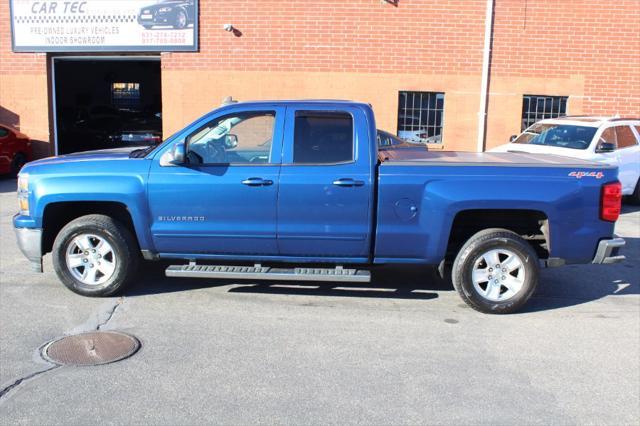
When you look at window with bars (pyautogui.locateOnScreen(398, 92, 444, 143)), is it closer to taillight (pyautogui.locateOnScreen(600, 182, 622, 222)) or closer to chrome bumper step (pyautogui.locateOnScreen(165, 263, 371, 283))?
taillight (pyautogui.locateOnScreen(600, 182, 622, 222))

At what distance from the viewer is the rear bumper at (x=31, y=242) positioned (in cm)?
604

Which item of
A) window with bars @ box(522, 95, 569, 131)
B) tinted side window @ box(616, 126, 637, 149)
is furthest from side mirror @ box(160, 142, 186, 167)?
window with bars @ box(522, 95, 569, 131)

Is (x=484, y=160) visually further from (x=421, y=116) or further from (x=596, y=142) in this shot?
(x=421, y=116)

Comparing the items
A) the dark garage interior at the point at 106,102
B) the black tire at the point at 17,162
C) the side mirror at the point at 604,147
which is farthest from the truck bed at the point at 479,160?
the black tire at the point at 17,162

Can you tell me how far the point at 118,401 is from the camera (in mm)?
3949

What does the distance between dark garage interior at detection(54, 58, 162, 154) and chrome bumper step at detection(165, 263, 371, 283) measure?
11.5 m

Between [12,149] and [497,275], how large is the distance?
13.5m

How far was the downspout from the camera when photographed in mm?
14891

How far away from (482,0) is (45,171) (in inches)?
482

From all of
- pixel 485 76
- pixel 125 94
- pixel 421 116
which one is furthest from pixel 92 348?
pixel 125 94

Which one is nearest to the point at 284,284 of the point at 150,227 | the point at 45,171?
the point at 150,227

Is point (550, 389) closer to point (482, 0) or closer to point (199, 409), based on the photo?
point (199, 409)

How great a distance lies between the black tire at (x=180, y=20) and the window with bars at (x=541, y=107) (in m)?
8.92

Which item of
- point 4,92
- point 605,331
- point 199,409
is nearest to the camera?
point 199,409
